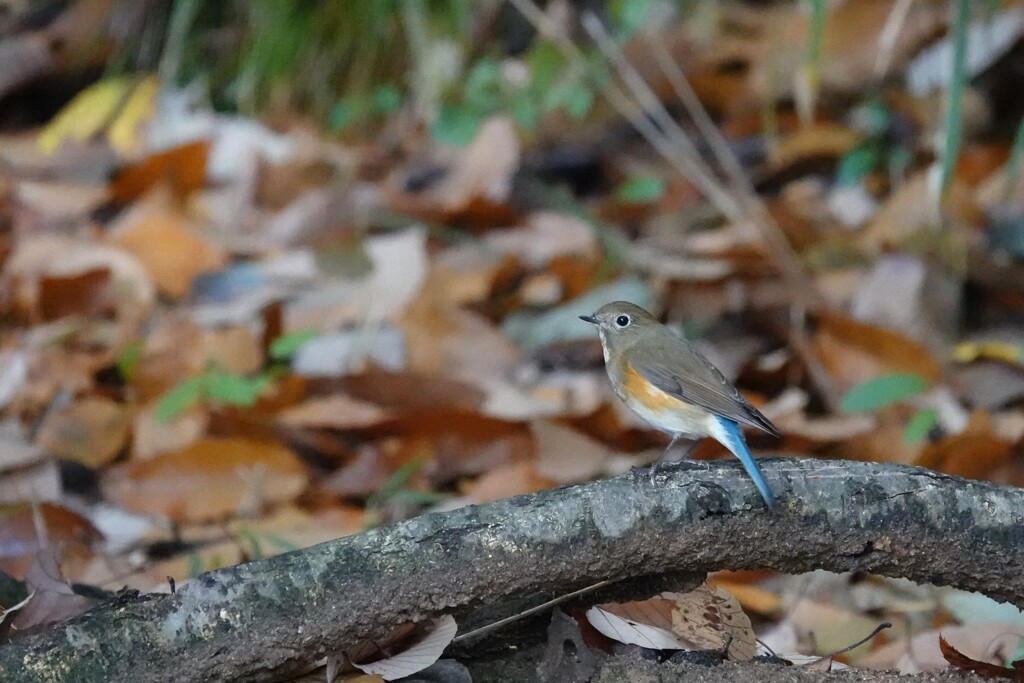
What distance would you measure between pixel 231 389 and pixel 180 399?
0.62 feet

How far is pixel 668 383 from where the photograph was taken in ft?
10.4

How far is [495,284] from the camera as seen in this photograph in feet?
17.8

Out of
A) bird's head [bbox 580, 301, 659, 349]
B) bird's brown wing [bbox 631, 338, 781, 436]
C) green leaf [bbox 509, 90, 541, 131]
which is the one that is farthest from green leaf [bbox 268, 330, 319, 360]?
green leaf [bbox 509, 90, 541, 131]

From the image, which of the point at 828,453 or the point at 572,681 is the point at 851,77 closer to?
the point at 828,453

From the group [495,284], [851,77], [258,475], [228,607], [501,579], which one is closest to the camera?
[228,607]

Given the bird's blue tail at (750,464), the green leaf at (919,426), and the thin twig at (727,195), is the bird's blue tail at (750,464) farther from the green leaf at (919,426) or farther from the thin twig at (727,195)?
the thin twig at (727,195)

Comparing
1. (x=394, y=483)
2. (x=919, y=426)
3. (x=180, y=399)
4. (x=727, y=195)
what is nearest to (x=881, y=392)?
(x=919, y=426)

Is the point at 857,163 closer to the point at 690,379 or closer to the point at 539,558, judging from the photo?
the point at 690,379

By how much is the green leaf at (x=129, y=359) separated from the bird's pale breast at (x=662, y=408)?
7.03 ft

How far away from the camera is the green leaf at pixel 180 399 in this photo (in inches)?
157

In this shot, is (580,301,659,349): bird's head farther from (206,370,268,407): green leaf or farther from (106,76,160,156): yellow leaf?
(106,76,160,156): yellow leaf

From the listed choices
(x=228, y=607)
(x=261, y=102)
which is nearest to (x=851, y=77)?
(x=261, y=102)

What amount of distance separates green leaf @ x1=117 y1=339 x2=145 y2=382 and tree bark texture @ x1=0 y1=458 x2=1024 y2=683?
2666 mm

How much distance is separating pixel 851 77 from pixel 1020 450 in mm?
3273
